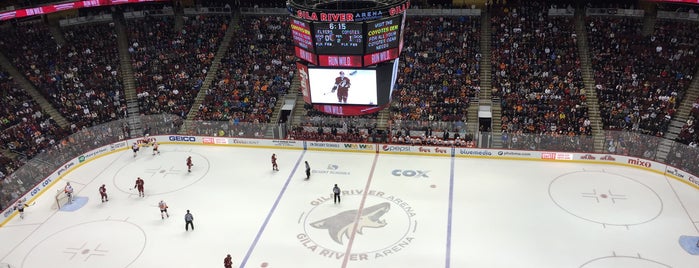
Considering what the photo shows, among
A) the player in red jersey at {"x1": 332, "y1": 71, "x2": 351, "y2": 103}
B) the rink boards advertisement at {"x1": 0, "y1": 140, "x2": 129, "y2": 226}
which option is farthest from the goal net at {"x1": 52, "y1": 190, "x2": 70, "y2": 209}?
the player in red jersey at {"x1": 332, "y1": 71, "x2": 351, "y2": 103}

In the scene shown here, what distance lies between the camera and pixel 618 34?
110ft

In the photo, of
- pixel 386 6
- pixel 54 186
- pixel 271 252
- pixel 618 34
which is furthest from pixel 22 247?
pixel 618 34

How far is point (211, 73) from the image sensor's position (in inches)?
1443

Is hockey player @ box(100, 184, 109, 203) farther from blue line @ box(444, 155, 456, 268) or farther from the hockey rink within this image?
blue line @ box(444, 155, 456, 268)

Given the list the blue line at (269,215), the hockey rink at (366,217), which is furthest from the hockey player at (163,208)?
the blue line at (269,215)

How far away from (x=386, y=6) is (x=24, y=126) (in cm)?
2160

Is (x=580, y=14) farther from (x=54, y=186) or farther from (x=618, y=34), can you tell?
(x=54, y=186)

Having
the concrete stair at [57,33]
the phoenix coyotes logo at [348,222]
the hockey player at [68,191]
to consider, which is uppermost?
the concrete stair at [57,33]

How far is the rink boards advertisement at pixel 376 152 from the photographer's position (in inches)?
1043

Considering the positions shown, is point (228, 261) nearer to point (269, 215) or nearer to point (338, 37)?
point (269, 215)

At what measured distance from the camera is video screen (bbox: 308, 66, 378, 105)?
78.6 ft

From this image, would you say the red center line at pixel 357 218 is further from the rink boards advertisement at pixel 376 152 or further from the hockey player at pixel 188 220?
the hockey player at pixel 188 220

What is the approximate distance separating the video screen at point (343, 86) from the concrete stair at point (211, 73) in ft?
37.6

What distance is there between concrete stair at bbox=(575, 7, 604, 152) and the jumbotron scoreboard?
11.6 m
